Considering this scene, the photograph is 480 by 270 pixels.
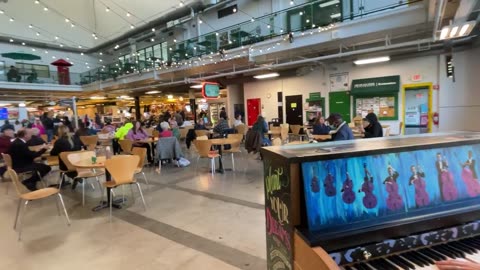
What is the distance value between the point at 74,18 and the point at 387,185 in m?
23.7

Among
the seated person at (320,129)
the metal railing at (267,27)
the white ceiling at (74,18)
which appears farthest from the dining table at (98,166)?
the white ceiling at (74,18)

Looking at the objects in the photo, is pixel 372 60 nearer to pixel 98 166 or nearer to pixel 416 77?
pixel 416 77

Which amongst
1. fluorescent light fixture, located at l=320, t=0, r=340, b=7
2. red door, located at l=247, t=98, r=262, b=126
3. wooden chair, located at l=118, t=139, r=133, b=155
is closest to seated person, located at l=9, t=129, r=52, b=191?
wooden chair, located at l=118, t=139, r=133, b=155

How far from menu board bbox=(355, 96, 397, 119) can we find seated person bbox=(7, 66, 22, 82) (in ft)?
59.9

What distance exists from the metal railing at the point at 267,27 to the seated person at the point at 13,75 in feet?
24.0

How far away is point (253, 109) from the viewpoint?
13.1 m

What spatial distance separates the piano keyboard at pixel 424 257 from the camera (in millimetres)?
1178

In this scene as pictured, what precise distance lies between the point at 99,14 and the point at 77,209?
20322 mm

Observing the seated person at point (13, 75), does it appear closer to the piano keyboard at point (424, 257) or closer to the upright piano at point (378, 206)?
the upright piano at point (378, 206)

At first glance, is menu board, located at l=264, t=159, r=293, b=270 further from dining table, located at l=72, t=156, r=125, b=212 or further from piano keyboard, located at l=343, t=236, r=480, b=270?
dining table, located at l=72, t=156, r=125, b=212

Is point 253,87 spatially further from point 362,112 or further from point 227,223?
point 227,223

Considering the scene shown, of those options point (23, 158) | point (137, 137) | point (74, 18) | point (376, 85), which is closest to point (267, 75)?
point (376, 85)

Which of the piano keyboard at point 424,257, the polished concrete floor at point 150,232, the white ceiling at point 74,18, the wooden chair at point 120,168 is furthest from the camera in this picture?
the white ceiling at point 74,18

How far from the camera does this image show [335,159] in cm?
136
